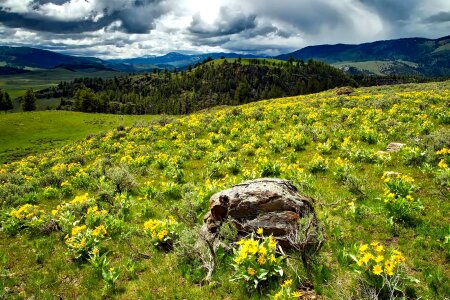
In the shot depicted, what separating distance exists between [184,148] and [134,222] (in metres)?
9.19

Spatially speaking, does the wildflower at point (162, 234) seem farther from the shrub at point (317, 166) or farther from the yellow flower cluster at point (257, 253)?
the shrub at point (317, 166)

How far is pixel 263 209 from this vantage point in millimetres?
7898

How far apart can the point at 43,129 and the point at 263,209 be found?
7539 centimetres

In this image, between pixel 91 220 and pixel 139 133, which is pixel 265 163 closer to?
pixel 91 220

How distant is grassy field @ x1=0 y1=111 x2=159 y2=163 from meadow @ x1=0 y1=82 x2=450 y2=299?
133 feet

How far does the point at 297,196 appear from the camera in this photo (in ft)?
27.2

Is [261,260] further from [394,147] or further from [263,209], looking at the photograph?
[394,147]

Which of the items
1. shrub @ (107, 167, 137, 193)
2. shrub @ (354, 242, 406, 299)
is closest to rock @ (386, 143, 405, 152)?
shrub @ (354, 242, 406, 299)

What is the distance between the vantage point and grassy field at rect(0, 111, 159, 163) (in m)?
57.2

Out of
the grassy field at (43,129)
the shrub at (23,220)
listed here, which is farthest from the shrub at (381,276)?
the grassy field at (43,129)

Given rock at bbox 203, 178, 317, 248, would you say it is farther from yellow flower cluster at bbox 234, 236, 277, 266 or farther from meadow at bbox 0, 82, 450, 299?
yellow flower cluster at bbox 234, 236, 277, 266

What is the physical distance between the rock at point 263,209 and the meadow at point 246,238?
16.6 inches

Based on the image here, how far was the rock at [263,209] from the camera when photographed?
7625 millimetres

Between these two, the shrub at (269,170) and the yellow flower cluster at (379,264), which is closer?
the yellow flower cluster at (379,264)
